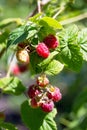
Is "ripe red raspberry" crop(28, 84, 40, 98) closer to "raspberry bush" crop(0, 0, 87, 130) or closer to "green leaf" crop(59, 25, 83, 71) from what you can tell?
"raspberry bush" crop(0, 0, 87, 130)

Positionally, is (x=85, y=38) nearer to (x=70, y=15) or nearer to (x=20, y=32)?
(x=20, y=32)

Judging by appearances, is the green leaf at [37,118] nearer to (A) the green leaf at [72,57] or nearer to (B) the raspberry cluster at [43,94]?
(B) the raspberry cluster at [43,94]

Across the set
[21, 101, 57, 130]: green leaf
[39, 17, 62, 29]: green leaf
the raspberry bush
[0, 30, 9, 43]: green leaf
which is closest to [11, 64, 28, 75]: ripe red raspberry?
[0, 30, 9, 43]: green leaf

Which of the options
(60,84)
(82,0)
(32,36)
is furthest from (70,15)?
(60,84)

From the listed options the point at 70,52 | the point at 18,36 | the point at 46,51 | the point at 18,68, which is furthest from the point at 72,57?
the point at 18,68

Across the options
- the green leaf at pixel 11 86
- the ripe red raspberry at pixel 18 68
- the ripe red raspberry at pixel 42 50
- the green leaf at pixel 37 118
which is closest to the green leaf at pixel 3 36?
the green leaf at pixel 11 86

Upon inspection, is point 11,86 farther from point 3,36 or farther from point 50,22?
point 50,22
